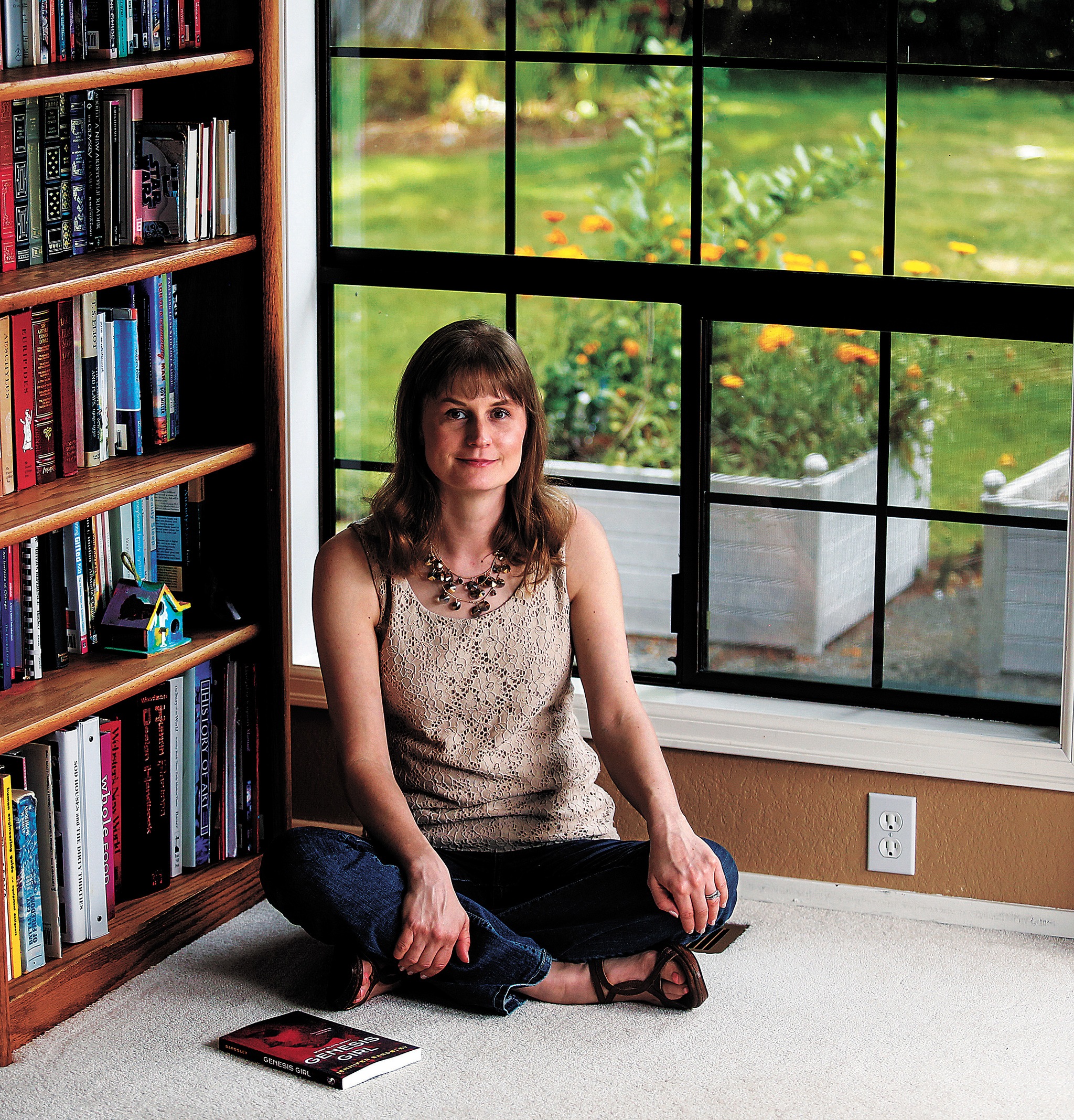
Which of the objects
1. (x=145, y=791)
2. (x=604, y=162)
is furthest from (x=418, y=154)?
(x=145, y=791)

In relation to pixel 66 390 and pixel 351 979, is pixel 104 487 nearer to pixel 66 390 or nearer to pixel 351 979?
pixel 66 390

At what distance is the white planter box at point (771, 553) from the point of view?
2.93 m

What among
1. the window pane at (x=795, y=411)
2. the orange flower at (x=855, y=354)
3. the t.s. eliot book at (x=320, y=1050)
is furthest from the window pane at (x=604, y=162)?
the t.s. eliot book at (x=320, y=1050)

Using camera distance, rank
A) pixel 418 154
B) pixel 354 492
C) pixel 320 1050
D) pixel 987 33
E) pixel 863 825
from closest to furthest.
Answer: pixel 320 1050 → pixel 987 33 → pixel 863 825 → pixel 418 154 → pixel 354 492

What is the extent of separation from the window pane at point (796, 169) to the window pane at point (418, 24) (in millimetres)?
443

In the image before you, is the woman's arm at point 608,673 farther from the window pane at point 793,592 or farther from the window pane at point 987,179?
the window pane at point 987,179

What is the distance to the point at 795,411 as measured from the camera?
2.96 m

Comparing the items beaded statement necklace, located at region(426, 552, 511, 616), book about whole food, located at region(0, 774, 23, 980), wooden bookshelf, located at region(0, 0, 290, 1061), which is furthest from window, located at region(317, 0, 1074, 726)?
book about whole food, located at region(0, 774, 23, 980)

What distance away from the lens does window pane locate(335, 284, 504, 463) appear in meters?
3.11

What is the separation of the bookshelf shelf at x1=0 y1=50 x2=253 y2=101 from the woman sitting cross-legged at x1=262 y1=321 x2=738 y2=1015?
23.9 inches

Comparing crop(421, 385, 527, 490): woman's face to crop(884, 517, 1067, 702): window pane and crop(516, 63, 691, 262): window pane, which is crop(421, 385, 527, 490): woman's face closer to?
crop(516, 63, 691, 262): window pane

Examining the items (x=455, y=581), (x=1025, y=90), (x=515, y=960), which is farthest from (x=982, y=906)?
(x=1025, y=90)

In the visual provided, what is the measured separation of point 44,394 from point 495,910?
111 centimetres

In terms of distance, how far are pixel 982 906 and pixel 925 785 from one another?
24 cm
